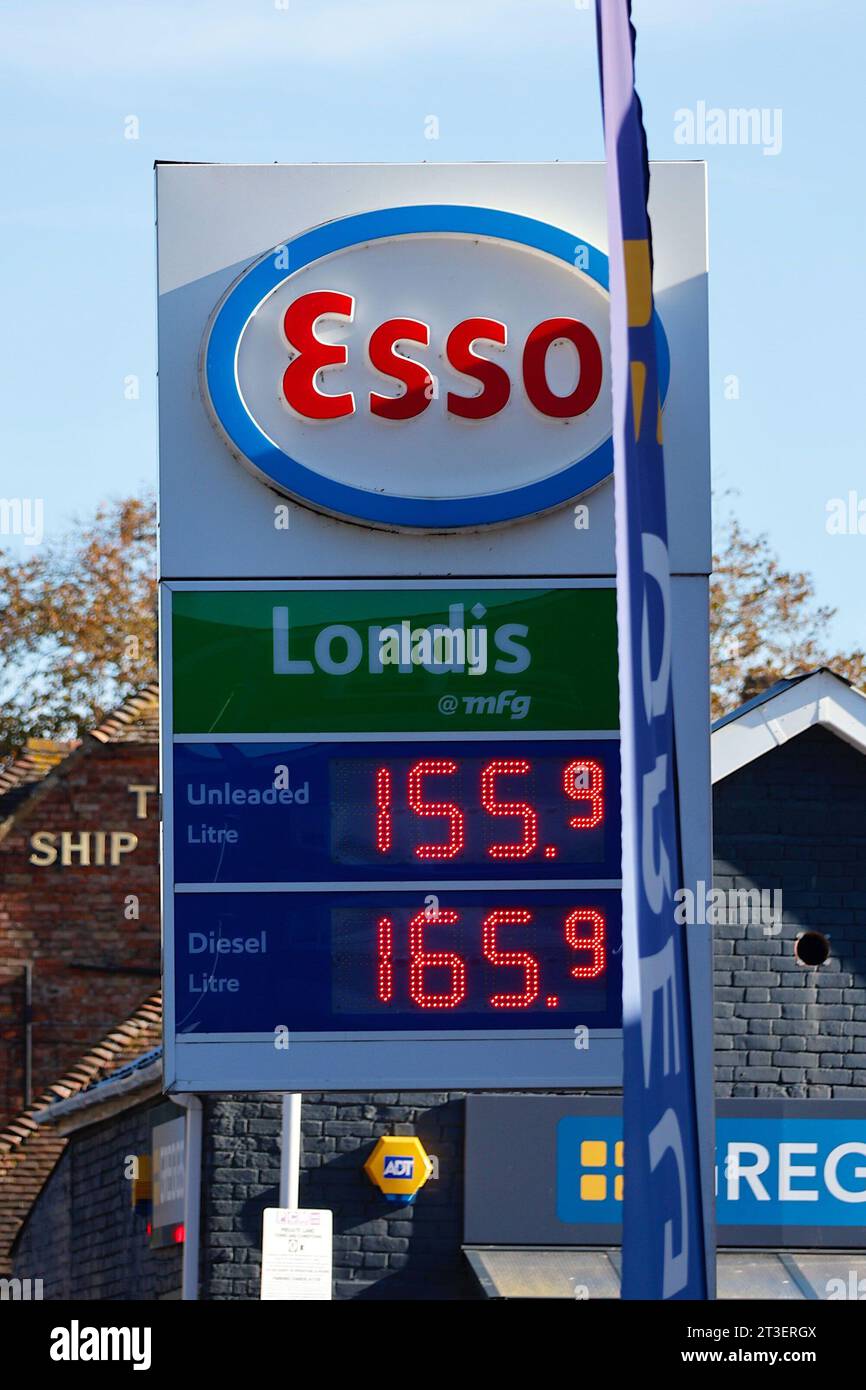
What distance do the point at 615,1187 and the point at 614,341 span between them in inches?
366

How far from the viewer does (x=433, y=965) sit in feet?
28.0

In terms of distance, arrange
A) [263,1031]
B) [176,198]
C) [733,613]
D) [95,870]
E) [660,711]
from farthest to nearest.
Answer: [733,613] → [95,870] → [176,198] → [263,1031] → [660,711]

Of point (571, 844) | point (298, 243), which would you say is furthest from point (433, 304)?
point (571, 844)

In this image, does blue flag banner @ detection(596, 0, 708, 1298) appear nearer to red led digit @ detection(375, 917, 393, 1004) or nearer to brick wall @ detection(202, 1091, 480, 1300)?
red led digit @ detection(375, 917, 393, 1004)

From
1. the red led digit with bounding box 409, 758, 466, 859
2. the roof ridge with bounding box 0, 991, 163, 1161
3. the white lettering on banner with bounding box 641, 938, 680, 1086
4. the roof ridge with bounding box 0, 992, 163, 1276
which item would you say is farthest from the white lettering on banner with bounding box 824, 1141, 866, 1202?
the roof ridge with bounding box 0, 992, 163, 1276

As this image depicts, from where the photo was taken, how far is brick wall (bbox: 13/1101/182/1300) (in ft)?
62.7

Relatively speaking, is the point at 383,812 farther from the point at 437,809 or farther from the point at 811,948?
the point at 811,948

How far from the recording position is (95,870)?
96.3 feet

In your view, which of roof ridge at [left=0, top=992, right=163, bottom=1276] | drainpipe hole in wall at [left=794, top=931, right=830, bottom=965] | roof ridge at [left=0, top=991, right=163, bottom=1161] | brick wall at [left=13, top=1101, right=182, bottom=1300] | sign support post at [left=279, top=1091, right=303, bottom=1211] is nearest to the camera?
sign support post at [left=279, top=1091, right=303, bottom=1211]

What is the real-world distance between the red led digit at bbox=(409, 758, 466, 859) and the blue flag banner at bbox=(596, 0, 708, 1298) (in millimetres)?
1705

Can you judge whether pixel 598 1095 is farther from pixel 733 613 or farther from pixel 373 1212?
pixel 733 613

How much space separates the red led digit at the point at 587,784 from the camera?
8672mm

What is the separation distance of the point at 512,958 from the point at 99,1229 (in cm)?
1345

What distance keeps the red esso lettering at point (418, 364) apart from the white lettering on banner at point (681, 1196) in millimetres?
3361
